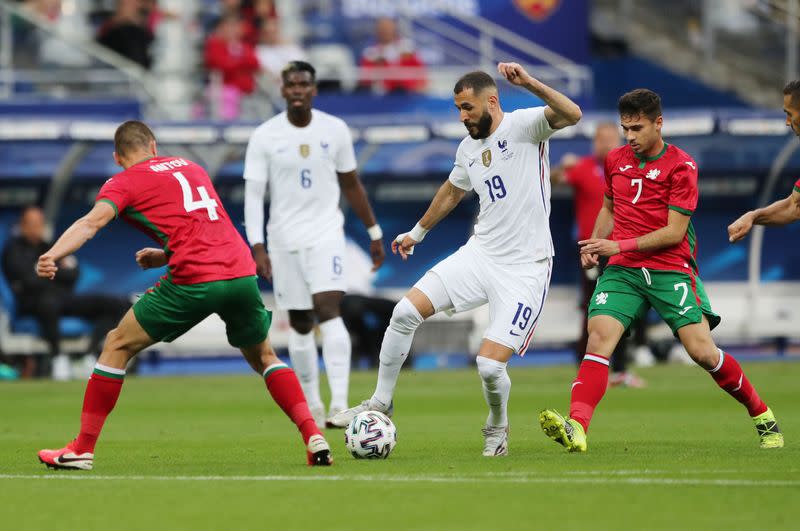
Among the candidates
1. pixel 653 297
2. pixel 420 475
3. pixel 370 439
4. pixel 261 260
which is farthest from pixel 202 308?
pixel 261 260

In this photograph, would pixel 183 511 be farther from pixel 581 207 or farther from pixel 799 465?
pixel 581 207

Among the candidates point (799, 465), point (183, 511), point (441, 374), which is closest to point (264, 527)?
point (183, 511)

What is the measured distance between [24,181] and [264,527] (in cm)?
1454

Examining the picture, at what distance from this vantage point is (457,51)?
2386 cm

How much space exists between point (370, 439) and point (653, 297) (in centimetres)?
187

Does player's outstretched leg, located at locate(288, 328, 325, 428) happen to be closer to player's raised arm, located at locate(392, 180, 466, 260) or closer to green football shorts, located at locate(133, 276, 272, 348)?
player's raised arm, located at locate(392, 180, 466, 260)

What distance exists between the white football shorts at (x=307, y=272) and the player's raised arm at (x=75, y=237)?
340cm

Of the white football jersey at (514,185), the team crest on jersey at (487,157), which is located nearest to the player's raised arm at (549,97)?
the white football jersey at (514,185)

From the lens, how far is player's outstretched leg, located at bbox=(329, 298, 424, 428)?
8.72 meters

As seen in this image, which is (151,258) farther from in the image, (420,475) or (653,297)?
(653,297)

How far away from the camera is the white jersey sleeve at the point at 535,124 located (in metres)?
8.57

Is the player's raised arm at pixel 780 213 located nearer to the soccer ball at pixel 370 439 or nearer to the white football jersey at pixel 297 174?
the soccer ball at pixel 370 439

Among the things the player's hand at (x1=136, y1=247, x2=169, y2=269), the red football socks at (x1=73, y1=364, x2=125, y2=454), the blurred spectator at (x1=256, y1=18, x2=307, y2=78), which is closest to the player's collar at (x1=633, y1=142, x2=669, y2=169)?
the player's hand at (x1=136, y1=247, x2=169, y2=269)

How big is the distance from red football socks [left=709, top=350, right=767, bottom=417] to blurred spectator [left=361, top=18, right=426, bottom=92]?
13.5 metres
